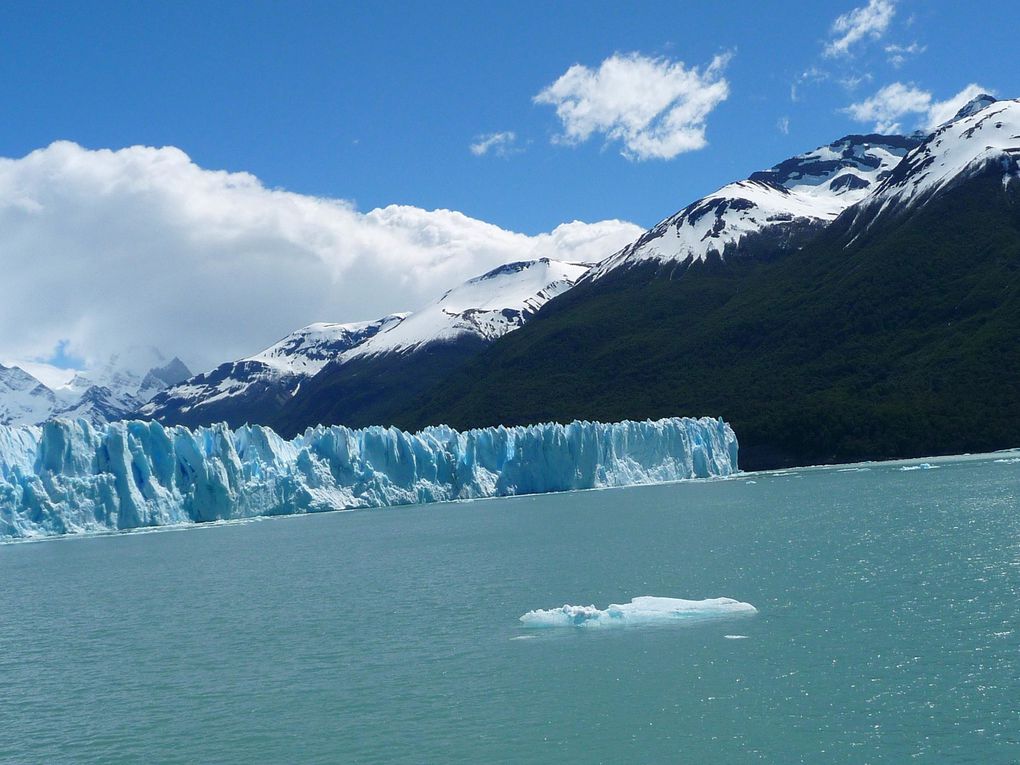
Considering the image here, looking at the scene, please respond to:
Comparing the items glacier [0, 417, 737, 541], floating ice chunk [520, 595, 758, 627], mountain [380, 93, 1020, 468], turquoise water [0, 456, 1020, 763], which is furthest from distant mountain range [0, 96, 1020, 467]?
floating ice chunk [520, 595, 758, 627]

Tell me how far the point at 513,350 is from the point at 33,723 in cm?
12416

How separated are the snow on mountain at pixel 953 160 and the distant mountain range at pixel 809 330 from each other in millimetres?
400

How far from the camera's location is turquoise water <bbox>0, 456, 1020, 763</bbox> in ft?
39.1

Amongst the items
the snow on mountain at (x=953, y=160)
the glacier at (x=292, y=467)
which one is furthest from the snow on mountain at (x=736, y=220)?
the glacier at (x=292, y=467)

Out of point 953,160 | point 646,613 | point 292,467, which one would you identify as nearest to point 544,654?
point 646,613

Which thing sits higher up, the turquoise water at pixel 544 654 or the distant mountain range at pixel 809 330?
the distant mountain range at pixel 809 330

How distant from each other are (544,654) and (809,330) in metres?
93.6

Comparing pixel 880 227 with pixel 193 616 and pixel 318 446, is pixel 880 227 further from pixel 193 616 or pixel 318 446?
pixel 193 616

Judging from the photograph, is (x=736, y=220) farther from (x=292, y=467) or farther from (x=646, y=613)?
(x=646, y=613)

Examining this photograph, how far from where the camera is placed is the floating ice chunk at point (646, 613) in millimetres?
17719

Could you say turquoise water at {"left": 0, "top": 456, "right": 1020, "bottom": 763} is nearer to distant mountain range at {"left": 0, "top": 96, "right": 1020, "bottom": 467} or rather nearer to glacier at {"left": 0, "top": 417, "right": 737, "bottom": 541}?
glacier at {"left": 0, "top": 417, "right": 737, "bottom": 541}

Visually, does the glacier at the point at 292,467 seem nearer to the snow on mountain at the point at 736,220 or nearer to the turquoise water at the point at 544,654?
the turquoise water at the point at 544,654

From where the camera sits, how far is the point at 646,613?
17.8m

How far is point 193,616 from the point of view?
2286 centimetres
